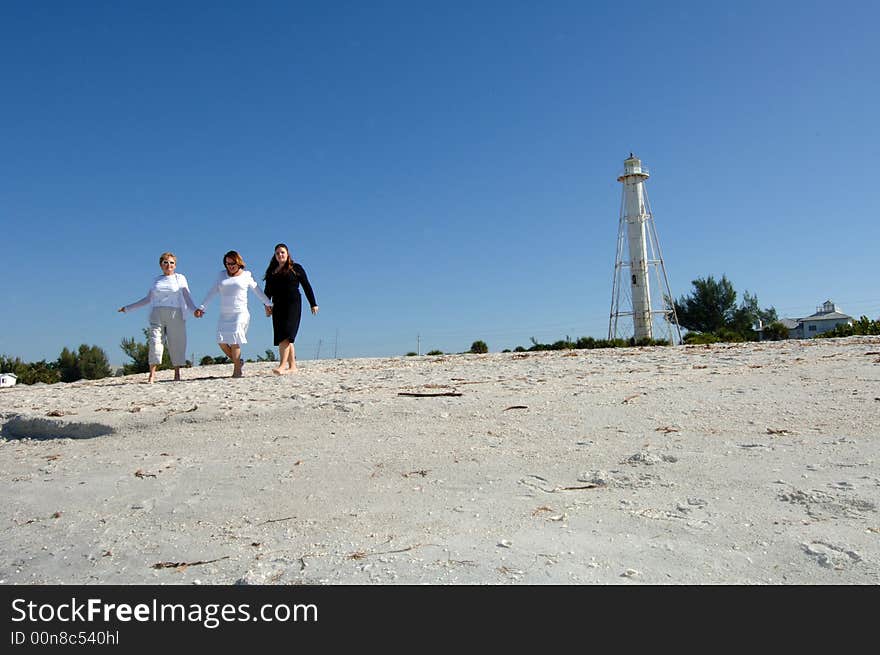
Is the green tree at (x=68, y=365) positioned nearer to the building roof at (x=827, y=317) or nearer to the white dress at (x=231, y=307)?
the white dress at (x=231, y=307)

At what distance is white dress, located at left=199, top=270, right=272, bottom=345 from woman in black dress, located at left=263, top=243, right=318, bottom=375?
41 centimetres

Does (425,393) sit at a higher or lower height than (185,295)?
lower

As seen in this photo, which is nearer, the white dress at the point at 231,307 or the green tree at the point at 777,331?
the white dress at the point at 231,307

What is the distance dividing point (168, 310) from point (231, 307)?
0.90m

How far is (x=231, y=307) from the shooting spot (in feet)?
29.3

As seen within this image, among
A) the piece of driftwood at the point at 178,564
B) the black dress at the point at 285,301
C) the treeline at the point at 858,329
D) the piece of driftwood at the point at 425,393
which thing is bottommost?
the piece of driftwood at the point at 178,564

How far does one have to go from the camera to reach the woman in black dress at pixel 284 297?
30.2 ft

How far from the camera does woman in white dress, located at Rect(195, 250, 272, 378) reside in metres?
8.94

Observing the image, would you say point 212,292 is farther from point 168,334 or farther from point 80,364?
point 80,364

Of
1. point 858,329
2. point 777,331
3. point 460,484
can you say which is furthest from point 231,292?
point 777,331

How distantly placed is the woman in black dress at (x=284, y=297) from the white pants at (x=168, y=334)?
1287 mm

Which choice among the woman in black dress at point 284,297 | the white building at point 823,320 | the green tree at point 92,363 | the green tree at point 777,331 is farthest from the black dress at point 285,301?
the white building at point 823,320

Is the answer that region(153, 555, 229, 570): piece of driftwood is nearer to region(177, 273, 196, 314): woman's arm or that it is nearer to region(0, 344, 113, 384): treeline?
region(177, 273, 196, 314): woman's arm
